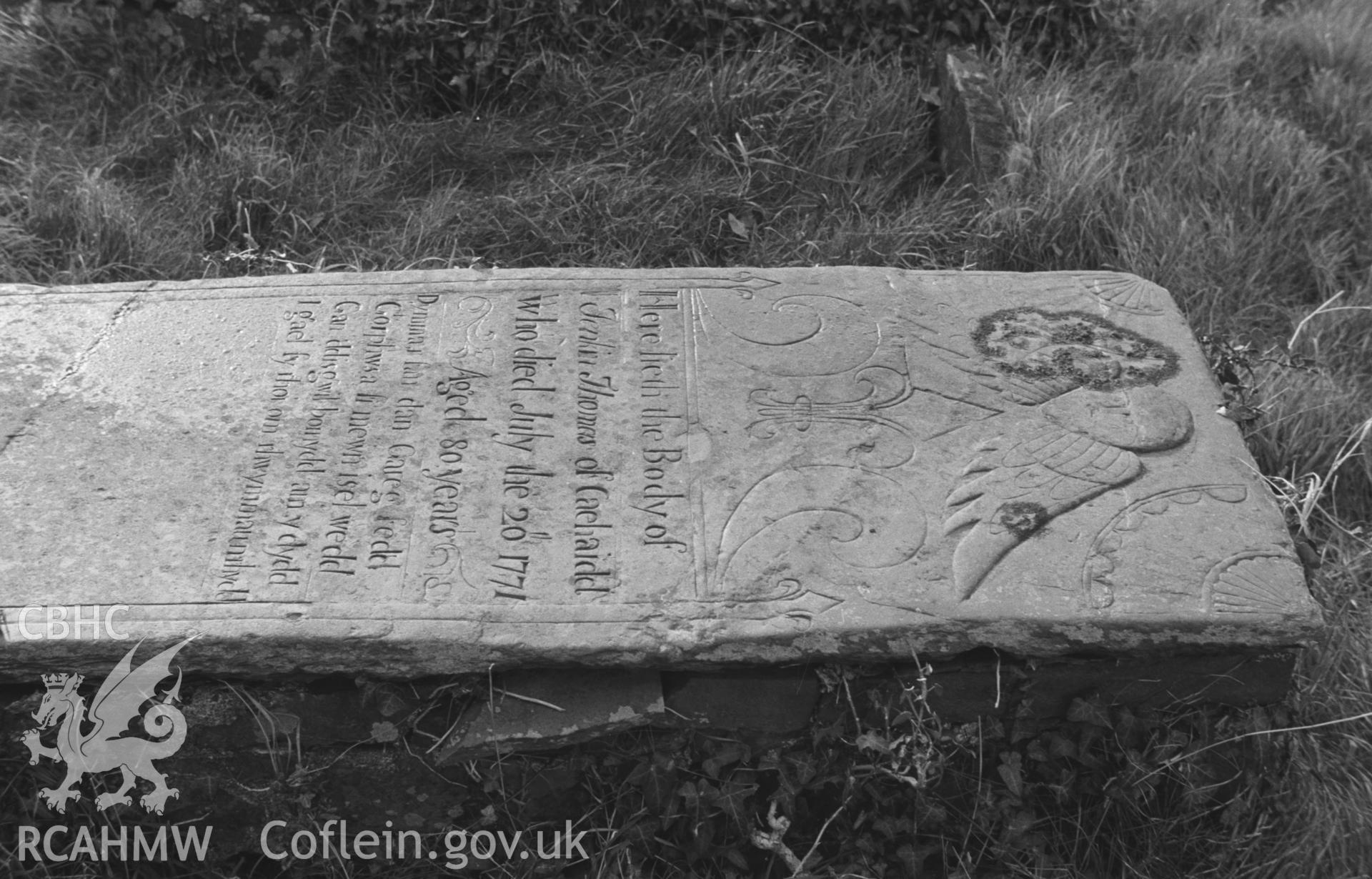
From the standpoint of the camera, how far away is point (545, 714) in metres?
2.24

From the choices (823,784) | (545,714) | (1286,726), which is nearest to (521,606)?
(545,714)

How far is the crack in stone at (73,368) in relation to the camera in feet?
8.29

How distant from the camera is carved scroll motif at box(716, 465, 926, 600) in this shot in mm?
2266

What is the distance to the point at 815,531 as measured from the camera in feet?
7.70

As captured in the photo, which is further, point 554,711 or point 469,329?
point 469,329

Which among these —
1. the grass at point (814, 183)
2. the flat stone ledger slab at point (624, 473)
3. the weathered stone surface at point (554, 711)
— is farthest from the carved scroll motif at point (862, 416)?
the grass at point (814, 183)

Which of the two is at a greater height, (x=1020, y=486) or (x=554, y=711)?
(x=1020, y=486)

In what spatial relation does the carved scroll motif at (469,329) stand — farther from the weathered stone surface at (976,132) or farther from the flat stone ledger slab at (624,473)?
the weathered stone surface at (976,132)

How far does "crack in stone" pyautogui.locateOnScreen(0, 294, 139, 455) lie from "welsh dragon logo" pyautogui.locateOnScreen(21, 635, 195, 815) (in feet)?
1.97

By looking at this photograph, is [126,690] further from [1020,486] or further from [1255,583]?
[1255,583]

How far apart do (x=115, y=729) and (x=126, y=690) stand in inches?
4.5

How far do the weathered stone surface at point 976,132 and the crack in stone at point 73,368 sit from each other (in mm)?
2609


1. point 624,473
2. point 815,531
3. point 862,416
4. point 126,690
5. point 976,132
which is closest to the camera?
point 126,690

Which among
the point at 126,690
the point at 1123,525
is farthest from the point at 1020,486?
the point at 126,690
